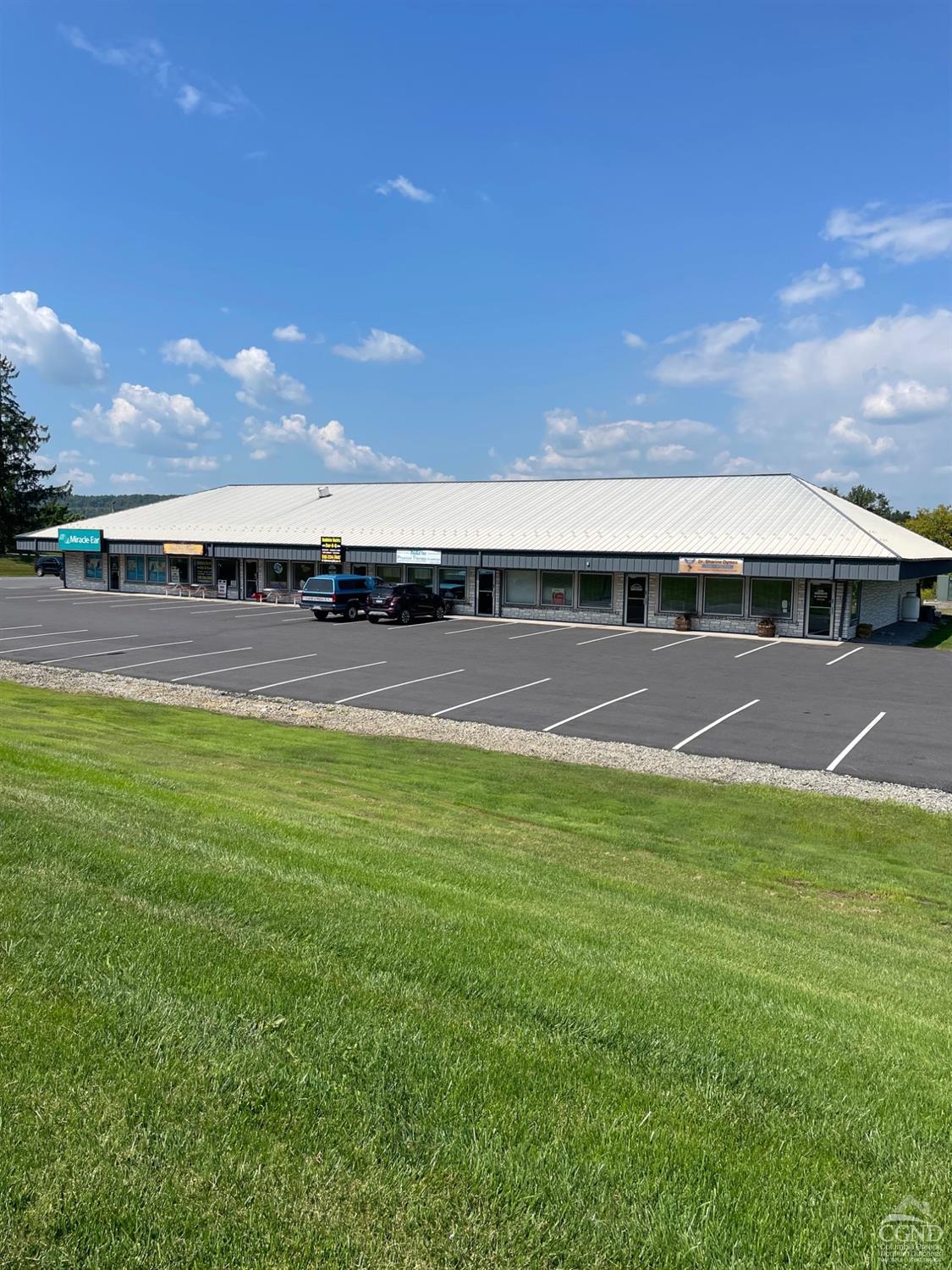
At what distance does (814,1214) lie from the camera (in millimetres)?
3500

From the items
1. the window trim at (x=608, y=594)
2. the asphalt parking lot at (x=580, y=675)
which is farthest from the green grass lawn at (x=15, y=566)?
the window trim at (x=608, y=594)

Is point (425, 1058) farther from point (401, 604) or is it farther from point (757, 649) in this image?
point (401, 604)

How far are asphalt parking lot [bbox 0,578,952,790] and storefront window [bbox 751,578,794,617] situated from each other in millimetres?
2527

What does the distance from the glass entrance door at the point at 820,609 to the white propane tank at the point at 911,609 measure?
13.0 metres

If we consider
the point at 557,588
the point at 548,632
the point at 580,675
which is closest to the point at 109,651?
→ the point at 580,675

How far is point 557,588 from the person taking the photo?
1737 inches

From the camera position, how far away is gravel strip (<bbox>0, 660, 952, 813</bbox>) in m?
15.4

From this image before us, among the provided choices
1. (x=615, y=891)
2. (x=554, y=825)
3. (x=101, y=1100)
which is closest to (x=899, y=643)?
(x=554, y=825)

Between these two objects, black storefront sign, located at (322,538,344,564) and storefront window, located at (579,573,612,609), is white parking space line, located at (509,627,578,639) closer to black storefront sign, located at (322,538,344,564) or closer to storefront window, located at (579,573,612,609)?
storefront window, located at (579,573,612,609)

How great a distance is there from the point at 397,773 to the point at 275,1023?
408 inches

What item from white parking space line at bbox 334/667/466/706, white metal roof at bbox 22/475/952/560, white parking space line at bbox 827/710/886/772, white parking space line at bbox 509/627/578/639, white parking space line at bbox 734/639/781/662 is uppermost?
white metal roof at bbox 22/475/952/560

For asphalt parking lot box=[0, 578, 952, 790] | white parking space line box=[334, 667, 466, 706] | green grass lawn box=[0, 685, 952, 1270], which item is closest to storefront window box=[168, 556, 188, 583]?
asphalt parking lot box=[0, 578, 952, 790]

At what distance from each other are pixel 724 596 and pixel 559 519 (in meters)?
10.8

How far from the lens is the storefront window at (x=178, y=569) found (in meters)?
56.2
